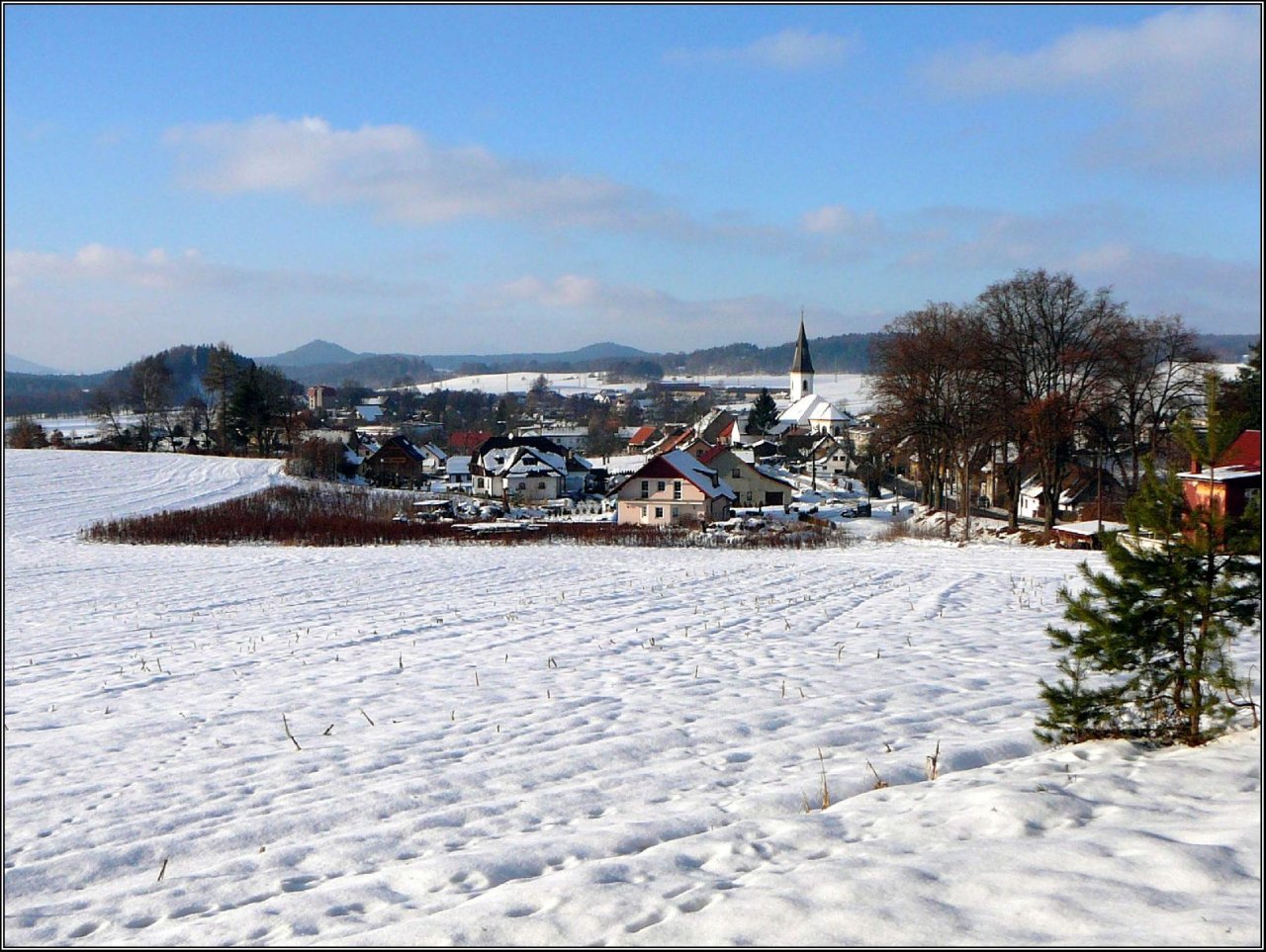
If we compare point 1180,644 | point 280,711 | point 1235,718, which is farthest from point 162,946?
point 1235,718

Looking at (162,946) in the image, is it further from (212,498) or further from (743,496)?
(743,496)

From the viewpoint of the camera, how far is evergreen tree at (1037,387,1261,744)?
620 cm

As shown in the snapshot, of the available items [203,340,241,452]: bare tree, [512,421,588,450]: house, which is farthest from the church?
[203,340,241,452]: bare tree

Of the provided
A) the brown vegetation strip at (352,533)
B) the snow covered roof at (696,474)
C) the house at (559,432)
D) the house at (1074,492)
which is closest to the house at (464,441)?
the house at (559,432)

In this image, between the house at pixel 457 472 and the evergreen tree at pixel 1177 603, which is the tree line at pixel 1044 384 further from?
the house at pixel 457 472

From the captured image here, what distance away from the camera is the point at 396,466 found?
Answer: 6844cm

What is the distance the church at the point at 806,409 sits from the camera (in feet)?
333

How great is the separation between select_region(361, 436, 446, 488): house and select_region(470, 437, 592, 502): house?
4.25 m

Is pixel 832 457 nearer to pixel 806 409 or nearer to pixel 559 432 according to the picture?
pixel 806 409

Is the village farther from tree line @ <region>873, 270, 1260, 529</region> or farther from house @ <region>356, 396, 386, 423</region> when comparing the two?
house @ <region>356, 396, 386, 423</region>

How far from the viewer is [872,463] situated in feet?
189

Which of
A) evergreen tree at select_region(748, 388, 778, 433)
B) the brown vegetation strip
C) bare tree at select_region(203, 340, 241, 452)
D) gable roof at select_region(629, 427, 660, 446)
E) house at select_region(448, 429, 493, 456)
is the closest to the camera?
the brown vegetation strip

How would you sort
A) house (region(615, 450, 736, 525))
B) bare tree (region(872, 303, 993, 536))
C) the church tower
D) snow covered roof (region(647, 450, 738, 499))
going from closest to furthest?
bare tree (region(872, 303, 993, 536)) → house (region(615, 450, 736, 525)) → snow covered roof (region(647, 450, 738, 499)) → the church tower

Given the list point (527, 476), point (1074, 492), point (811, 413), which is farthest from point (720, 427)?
point (1074, 492)
